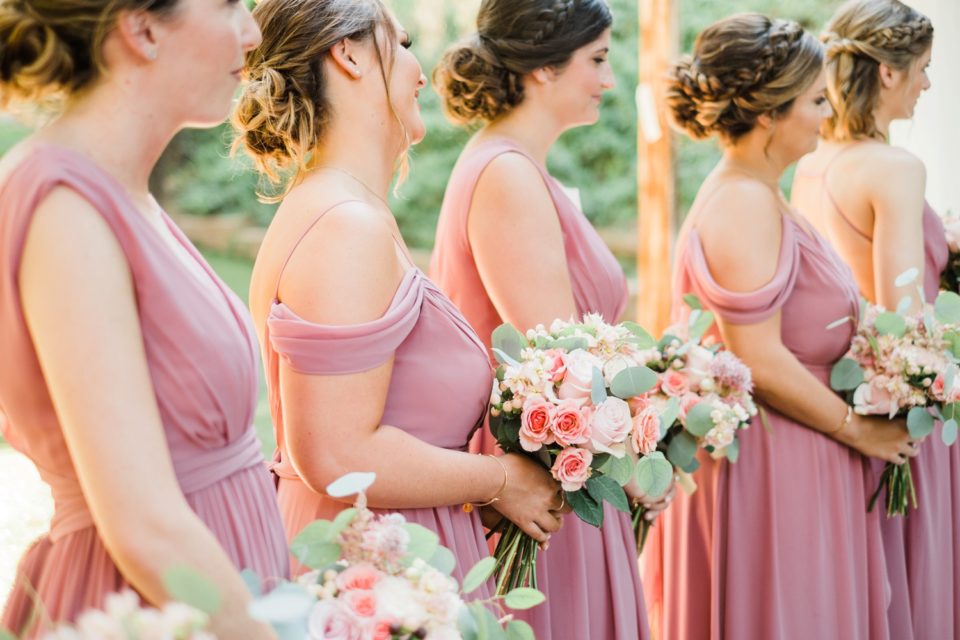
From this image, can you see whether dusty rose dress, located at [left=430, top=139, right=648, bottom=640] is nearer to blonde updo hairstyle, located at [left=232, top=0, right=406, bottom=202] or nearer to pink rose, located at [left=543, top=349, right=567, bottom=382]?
pink rose, located at [left=543, top=349, right=567, bottom=382]

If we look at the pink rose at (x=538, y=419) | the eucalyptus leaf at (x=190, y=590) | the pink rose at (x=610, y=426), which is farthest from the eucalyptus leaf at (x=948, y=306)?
the eucalyptus leaf at (x=190, y=590)

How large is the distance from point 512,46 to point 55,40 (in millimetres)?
1506

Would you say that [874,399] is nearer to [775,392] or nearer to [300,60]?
[775,392]

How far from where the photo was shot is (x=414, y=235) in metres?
7.43

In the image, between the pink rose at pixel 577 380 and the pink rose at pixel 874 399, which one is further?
the pink rose at pixel 874 399

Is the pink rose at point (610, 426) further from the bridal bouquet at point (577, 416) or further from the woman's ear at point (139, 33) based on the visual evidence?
the woman's ear at point (139, 33)

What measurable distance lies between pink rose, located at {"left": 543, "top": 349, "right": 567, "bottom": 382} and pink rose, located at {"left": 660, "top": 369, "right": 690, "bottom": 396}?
747 mm

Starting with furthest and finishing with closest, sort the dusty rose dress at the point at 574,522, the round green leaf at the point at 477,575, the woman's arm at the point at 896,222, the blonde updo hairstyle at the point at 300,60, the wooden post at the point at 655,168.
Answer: the wooden post at the point at 655,168
the woman's arm at the point at 896,222
the dusty rose dress at the point at 574,522
the blonde updo hairstyle at the point at 300,60
the round green leaf at the point at 477,575

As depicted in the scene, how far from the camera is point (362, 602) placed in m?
1.26

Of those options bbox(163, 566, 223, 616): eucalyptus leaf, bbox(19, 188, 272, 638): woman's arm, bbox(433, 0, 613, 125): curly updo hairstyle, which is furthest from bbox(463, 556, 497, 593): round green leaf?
bbox(433, 0, 613, 125): curly updo hairstyle

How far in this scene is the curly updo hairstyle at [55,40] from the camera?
4.17 feet

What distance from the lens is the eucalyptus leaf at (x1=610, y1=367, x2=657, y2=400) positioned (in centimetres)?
197

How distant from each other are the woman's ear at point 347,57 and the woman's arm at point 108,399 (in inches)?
29.3

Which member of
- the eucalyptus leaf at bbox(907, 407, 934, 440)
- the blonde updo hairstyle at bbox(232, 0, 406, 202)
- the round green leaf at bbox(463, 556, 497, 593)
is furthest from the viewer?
the eucalyptus leaf at bbox(907, 407, 934, 440)
